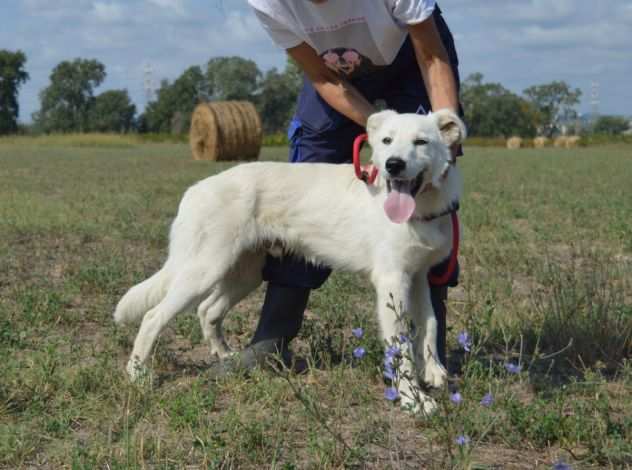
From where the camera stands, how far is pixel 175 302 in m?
3.77

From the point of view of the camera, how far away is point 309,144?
4.11m

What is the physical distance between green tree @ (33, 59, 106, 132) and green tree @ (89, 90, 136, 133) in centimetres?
227

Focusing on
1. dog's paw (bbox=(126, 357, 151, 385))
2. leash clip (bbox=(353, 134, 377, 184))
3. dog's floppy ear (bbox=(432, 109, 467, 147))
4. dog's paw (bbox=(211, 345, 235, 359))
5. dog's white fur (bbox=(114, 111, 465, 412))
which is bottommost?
dog's paw (bbox=(211, 345, 235, 359))

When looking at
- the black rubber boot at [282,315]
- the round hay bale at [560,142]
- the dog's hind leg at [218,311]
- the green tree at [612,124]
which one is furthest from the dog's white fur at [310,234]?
the green tree at [612,124]

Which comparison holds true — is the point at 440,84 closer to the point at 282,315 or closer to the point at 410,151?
the point at 410,151

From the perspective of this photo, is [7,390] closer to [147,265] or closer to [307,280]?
[307,280]

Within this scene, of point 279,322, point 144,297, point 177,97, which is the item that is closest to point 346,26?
point 279,322

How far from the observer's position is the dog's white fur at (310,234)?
139 inches

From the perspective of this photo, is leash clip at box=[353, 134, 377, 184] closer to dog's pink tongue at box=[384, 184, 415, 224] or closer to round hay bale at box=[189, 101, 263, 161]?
dog's pink tongue at box=[384, 184, 415, 224]

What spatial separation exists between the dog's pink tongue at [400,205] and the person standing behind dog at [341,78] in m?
0.38

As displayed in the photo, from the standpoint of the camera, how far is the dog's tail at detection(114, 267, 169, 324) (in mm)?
3906

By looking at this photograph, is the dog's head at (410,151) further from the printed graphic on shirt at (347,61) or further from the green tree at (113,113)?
the green tree at (113,113)

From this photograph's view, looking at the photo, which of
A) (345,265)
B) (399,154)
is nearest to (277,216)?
(345,265)

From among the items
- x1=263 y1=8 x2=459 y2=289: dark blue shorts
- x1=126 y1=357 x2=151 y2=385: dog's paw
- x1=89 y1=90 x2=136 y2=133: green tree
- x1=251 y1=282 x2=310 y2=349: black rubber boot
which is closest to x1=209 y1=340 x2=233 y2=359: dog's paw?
x1=251 y1=282 x2=310 y2=349: black rubber boot
